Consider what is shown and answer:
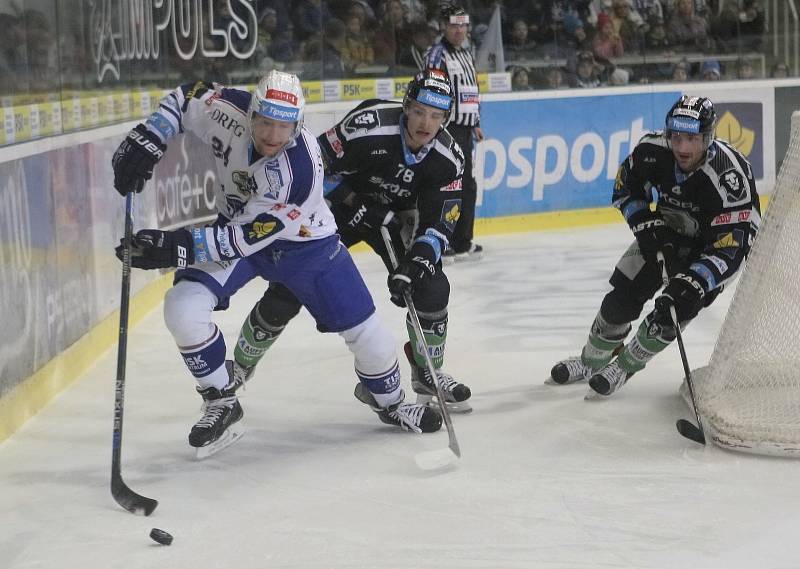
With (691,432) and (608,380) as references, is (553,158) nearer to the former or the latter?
(608,380)

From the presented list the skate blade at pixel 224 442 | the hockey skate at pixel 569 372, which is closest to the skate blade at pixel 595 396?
the hockey skate at pixel 569 372

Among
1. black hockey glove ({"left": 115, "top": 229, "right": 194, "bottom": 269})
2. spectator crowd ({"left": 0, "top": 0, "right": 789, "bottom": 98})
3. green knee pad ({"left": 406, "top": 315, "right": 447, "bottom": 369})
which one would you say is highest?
spectator crowd ({"left": 0, "top": 0, "right": 789, "bottom": 98})

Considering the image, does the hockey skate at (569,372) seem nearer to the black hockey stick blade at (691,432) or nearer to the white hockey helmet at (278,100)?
the black hockey stick blade at (691,432)

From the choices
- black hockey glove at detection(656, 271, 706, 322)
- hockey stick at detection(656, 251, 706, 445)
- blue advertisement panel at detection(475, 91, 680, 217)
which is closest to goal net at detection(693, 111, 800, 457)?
hockey stick at detection(656, 251, 706, 445)

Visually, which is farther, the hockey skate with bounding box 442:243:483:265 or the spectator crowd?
the spectator crowd

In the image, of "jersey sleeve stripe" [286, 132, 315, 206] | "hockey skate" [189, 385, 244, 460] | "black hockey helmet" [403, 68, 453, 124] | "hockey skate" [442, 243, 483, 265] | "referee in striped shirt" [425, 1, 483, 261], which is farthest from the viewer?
"hockey skate" [442, 243, 483, 265]

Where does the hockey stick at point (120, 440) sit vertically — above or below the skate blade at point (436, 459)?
above

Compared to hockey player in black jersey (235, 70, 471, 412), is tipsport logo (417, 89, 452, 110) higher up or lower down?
higher up

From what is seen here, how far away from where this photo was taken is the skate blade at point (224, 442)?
11.1 feet

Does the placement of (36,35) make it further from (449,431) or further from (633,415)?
(633,415)

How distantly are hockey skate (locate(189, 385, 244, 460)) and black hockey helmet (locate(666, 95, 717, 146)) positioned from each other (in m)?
1.55

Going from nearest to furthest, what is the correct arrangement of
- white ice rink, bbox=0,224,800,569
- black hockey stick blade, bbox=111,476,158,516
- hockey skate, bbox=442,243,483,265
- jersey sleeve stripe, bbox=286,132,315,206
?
white ice rink, bbox=0,224,800,569, black hockey stick blade, bbox=111,476,158,516, jersey sleeve stripe, bbox=286,132,315,206, hockey skate, bbox=442,243,483,265

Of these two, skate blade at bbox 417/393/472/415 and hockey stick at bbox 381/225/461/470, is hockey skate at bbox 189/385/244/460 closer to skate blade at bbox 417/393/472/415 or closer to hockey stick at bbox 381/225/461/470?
hockey stick at bbox 381/225/461/470

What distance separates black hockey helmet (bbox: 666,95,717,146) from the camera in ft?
11.8
